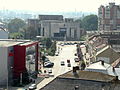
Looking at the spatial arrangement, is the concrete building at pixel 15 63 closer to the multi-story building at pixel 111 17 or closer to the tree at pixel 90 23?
the multi-story building at pixel 111 17

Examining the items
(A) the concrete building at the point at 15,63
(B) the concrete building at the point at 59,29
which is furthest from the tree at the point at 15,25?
(A) the concrete building at the point at 15,63

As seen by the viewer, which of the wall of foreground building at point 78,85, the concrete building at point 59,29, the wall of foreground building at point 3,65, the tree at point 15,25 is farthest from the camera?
the tree at point 15,25

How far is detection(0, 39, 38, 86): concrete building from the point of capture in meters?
24.6

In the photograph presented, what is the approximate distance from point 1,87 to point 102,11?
46.8 meters

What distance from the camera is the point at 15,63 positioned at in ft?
83.9

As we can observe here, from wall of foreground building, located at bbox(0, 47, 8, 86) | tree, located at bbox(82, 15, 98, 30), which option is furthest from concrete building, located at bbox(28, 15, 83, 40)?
wall of foreground building, located at bbox(0, 47, 8, 86)

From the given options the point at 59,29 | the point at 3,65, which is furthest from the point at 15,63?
the point at 59,29

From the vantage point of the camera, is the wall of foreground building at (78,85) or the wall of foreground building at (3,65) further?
the wall of foreground building at (3,65)

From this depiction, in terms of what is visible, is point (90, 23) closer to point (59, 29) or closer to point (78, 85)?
point (59, 29)

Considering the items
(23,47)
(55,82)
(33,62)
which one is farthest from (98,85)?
(33,62)

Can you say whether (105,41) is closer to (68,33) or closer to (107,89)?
(107,89)

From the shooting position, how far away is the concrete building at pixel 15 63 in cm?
2458

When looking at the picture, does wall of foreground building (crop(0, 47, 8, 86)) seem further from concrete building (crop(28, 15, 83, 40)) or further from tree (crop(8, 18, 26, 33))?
tree (crop(8, 18, 26, 33))

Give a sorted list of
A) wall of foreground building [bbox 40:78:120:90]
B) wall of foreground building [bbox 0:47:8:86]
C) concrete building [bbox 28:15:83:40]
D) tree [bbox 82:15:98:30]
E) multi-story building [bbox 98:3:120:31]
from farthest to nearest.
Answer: tree [bbox 82:15:98:30]
concrete building [bbox 28:15:83:40]
multi-story building [bbox 98:3:120:31]
wall of foreground building [bbox 0:47:8:86]
wall of foreground building [bbox 40:78:120:90]
